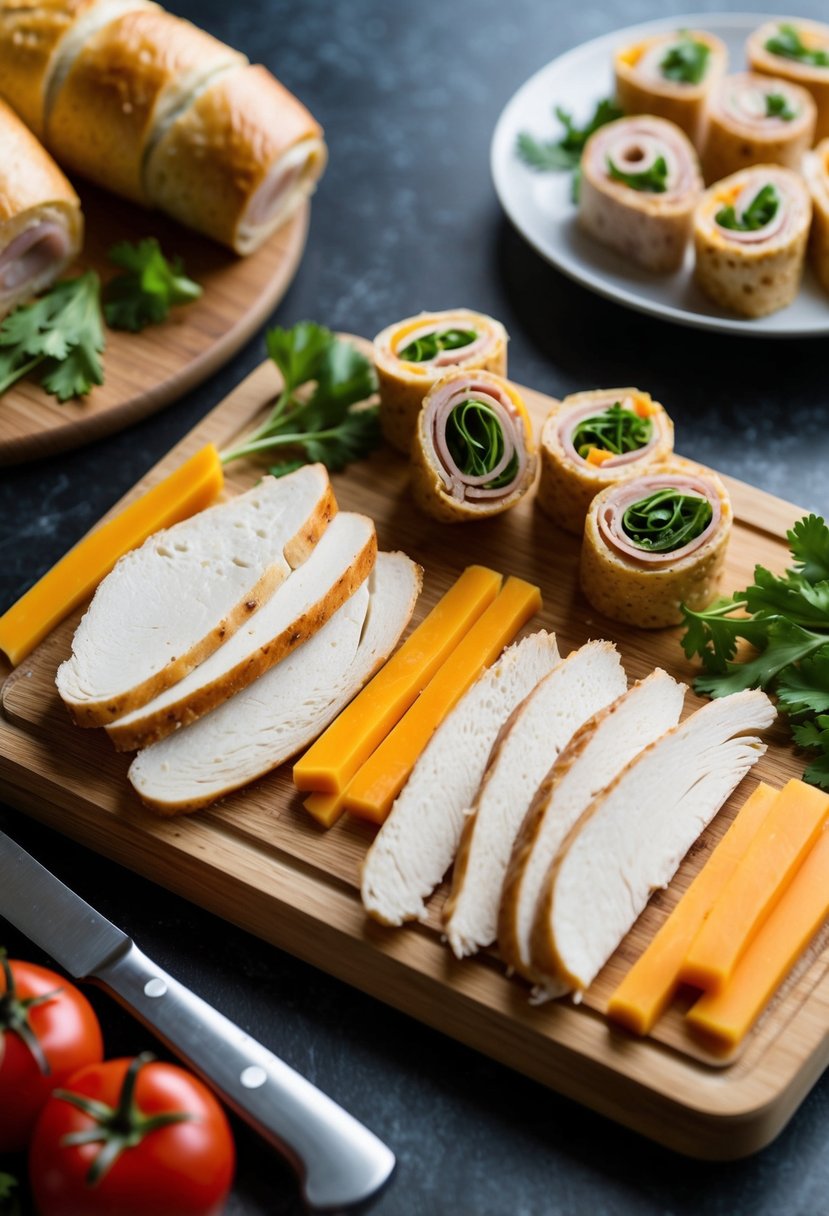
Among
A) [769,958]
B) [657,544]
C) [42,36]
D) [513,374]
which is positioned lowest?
[769,958]

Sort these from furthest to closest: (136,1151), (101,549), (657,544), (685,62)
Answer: (685,62)
(101,549)
(657,544)
(136,1151)

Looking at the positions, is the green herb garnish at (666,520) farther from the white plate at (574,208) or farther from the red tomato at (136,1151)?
the red tomato at (136,1151)

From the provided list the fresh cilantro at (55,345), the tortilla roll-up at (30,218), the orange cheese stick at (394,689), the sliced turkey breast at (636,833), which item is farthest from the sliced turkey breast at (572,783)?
the tortilla roll-up at (30,218)

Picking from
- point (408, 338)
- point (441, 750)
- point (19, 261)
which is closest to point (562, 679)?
point (441, 750)

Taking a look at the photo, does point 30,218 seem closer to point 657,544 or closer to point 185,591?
point 185,591

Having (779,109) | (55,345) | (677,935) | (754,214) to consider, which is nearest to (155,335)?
(55,345)

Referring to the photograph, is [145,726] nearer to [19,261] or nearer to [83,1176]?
[83,1176]
